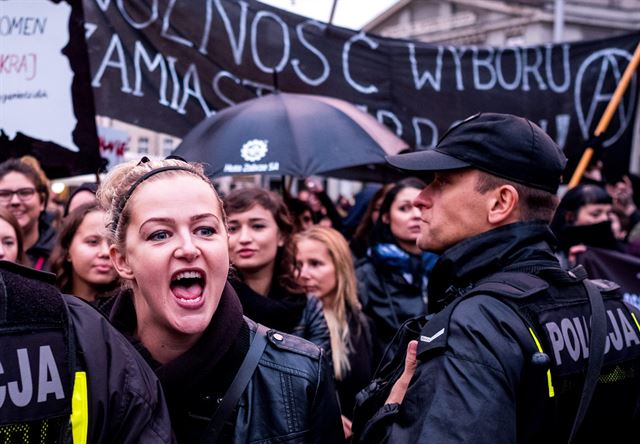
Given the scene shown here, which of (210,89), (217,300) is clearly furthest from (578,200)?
(217,300)

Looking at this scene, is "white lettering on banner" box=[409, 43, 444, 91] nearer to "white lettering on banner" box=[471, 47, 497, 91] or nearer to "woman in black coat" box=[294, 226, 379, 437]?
"white lettering on banner" box=[471, 47, 497, 91]

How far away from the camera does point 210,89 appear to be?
223 inches

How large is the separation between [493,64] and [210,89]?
2642 mm

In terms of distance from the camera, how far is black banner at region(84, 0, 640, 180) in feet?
17.6

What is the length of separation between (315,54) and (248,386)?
4.38 meters

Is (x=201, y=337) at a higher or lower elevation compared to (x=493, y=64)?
lower

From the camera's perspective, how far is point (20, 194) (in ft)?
13.9

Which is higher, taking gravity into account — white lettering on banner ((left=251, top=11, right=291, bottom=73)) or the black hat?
white lettering on banner ((left=251, top=11, right=291, bottom=73))

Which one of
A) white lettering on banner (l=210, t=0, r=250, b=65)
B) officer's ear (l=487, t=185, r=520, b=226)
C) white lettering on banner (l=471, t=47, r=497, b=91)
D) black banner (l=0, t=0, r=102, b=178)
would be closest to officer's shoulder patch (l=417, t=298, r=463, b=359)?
officer's ear (l=487, t=185, r=520, b=226)

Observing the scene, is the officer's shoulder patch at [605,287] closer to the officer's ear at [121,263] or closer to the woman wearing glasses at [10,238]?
the officer's ear at [121,263]

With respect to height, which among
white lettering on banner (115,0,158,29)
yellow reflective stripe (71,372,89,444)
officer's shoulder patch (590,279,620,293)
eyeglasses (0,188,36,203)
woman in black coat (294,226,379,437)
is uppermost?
white lettering on banner (115,0,158,29)

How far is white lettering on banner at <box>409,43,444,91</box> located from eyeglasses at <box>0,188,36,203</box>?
11.4 feet

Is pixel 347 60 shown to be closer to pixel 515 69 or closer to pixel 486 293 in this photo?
pixel 515 69

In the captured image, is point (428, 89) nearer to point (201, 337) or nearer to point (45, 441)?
point (201, 337)
